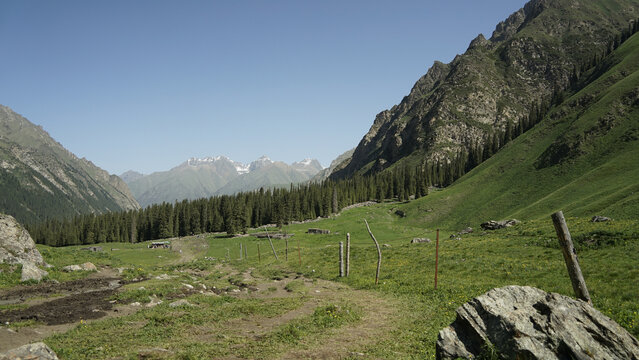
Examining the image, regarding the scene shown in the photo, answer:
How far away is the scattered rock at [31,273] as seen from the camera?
1139 inches

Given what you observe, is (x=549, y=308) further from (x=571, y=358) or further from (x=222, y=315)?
(x=222, y=315)

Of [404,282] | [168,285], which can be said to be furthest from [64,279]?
[404,282]

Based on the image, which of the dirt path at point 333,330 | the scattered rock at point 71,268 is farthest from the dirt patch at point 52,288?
the dirt path at point 333,330

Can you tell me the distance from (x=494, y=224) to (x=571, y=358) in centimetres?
4730

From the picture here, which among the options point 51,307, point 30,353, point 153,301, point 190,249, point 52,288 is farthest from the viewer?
point 190,249

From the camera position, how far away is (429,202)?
108250 millimetres

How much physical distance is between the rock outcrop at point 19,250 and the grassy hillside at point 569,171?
64527 millimetres

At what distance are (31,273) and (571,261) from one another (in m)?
42.1

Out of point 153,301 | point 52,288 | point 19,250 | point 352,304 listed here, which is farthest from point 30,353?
point 19,250

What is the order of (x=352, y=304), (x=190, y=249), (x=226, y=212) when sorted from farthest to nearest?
(x=226, y=212), (x=190, y=249), (x=352, y=304)

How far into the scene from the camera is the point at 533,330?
8.30 meters

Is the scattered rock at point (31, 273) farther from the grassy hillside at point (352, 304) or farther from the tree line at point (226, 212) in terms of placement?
the tree line at point (226, 212)

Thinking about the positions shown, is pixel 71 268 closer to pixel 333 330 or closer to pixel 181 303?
pixel 181 303

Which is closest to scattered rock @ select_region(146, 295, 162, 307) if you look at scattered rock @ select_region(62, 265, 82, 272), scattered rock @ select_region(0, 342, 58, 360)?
scattered rock @ select_region(0, 342, 58, 360)
